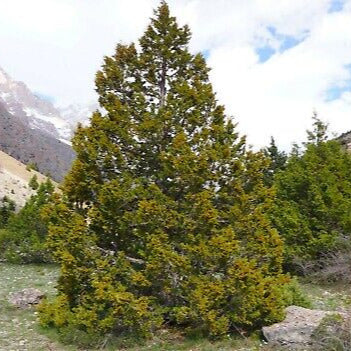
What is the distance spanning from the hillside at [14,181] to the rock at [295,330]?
2771 inches

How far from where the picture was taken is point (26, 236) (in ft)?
95.3

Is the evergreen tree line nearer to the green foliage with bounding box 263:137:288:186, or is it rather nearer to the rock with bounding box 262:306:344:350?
the rock with bounding box 262:306:344:350

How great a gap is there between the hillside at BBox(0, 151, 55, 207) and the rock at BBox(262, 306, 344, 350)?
70380 millimetres

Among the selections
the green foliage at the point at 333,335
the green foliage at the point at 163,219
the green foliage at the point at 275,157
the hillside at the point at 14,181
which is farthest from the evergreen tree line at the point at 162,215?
the hillside at the point at 14,181

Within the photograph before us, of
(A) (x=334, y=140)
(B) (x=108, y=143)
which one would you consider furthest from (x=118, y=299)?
(A) (x=334, y=140)

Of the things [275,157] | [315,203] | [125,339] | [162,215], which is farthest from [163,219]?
[275,157]

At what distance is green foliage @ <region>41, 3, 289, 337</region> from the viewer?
12.2m

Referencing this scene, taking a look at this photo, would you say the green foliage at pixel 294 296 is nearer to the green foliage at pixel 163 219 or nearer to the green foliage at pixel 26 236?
the green foliage at pixel 163 219

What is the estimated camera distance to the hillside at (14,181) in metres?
84.6

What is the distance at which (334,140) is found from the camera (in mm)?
22344

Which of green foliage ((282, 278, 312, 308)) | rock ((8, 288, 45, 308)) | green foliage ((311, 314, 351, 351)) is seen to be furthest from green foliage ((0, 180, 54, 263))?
green foliage ((311, 314, 351, 351))

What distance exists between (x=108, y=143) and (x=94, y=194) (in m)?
1.48

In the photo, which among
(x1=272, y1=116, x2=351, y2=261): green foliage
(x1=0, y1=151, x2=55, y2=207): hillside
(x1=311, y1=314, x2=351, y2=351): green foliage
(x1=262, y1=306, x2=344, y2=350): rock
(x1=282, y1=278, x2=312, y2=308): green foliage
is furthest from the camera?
(x1=0, y1=151, x2=55, y2=207): hillside

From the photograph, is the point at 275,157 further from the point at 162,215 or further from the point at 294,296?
the point at 162,215
